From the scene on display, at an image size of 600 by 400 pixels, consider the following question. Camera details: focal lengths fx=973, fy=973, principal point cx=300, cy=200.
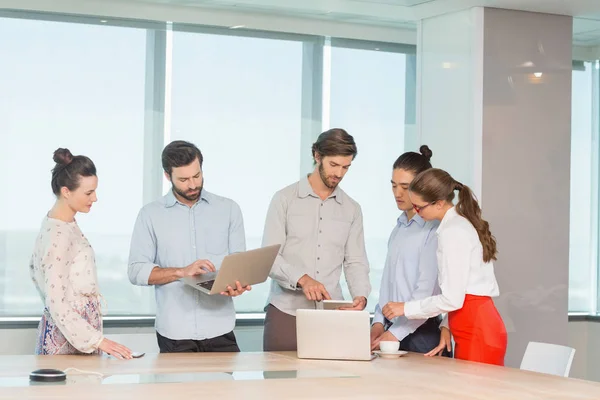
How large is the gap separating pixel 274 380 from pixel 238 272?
0.86 metres

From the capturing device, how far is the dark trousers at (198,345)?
183 inches

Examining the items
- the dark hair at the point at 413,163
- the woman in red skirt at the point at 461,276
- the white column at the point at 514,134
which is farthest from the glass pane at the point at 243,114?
the woman in red skirt at the point at 461,276

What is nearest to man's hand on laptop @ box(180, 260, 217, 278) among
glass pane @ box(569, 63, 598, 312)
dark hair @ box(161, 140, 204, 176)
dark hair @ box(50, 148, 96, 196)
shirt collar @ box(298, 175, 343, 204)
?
dark hair @ box(161, 140, 204, 176)

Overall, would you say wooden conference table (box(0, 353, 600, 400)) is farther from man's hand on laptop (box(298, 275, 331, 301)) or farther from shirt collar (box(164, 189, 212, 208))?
shirt collar (box(164, 189, 212, 208))

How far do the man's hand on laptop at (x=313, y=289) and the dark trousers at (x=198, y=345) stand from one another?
0.44 metres

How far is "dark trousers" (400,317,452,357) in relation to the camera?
469 centimetres

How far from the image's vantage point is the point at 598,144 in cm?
771

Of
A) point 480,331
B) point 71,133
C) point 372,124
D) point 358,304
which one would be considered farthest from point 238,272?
point 372,124

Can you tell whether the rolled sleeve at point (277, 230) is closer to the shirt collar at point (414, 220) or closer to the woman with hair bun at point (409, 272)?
the woman with hair bun at point (409, 272)

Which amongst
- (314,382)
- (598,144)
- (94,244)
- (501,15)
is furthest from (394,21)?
(314,382)

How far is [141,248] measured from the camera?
4.68 meters

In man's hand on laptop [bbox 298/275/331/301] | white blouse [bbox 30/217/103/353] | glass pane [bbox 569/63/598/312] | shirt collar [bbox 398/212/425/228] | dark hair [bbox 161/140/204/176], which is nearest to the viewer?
white blouse [bbox 30/217/103/353]

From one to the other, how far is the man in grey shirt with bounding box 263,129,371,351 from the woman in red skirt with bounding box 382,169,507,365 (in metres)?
0.55

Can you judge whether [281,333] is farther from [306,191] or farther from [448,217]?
[448,217]
